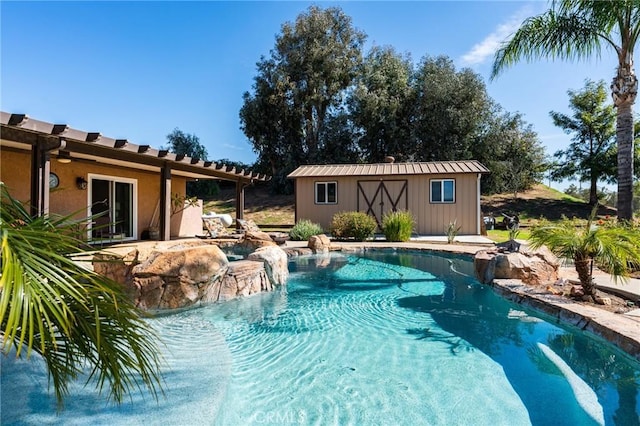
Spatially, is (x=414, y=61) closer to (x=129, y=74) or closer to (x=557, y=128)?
(x=557, y=128)

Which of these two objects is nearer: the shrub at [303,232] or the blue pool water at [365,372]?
the blue pool water at [365,372]

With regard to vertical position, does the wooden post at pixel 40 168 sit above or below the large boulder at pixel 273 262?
above

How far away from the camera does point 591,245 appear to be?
4.21 metres

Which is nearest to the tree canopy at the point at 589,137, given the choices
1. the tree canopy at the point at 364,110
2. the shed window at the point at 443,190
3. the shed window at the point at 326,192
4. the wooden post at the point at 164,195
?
the tree canopy at the point at 364,110

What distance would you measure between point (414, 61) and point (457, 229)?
50.5 feet

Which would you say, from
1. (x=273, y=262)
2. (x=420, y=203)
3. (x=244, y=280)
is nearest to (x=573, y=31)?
(x=420, y=203)

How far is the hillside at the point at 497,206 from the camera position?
19.5 metres

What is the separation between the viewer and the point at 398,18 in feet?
34.7

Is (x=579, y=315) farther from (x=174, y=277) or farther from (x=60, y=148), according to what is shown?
(x=60, y=148)

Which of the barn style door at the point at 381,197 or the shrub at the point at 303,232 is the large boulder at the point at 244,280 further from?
the barn style door at the point at 381,197

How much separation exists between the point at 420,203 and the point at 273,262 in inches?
340

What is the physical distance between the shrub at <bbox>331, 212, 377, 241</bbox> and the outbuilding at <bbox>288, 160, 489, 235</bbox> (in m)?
2.38

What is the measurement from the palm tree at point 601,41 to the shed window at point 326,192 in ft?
26.6

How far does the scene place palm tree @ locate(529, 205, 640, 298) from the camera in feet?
13.4
